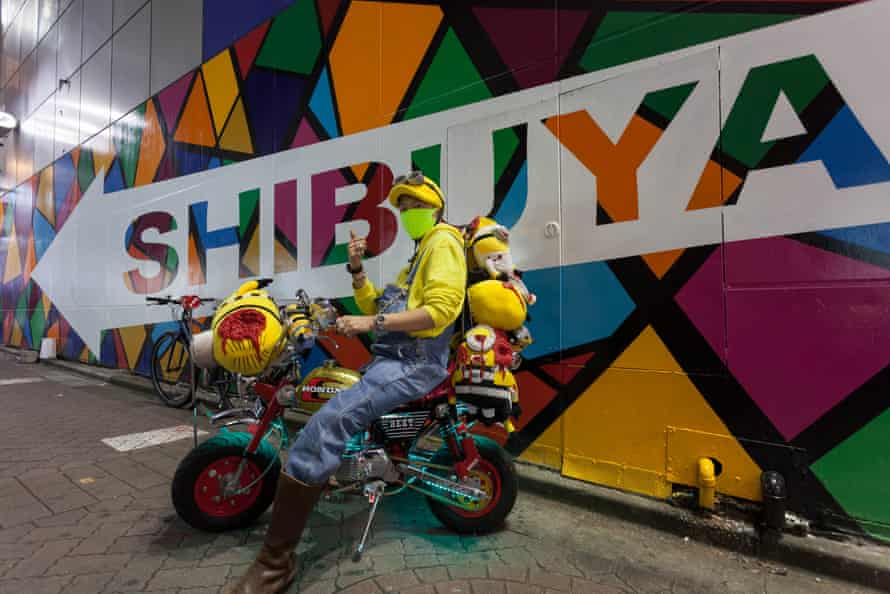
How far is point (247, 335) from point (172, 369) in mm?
5799

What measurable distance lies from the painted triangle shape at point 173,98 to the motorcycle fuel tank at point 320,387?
279 inches

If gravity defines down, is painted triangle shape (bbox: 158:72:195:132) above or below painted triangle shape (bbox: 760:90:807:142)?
above

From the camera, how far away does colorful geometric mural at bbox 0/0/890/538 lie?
8.79 ft

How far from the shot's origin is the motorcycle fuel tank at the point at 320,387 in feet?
9.10

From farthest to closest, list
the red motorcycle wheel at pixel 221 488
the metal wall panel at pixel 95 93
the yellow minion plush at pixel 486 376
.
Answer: the metal wall panel at pixel 95 93 → the red motorcycle wheel at pixel 221 488 → the yellow minion plush at pixel 486 376

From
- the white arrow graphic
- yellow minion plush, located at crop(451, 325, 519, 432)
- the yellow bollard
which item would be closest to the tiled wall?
the white arrow graphic

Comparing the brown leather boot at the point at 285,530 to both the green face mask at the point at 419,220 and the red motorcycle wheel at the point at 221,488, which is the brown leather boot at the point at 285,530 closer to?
the red motorcycle wheel at the point at 221,488

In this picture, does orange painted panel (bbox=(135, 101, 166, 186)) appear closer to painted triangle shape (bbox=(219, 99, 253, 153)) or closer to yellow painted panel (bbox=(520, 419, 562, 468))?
painted triangle shape (bbox=(219, 99, 253, 153))

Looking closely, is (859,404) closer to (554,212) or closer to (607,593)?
(607,593)

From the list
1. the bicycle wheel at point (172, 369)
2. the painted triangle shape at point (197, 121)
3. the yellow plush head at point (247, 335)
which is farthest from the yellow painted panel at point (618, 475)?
the painted triangle shape at point (197, 121)

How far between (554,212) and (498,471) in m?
1.95

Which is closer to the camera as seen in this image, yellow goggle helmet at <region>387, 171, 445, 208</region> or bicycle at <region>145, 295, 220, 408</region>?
yellow goggle helmet at <region>387, 171, 445, 208</region>

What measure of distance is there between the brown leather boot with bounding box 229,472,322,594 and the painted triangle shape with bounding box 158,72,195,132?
7.68m

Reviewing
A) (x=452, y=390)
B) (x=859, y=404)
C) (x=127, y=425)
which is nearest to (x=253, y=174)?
Result: (x=127, y=425)
